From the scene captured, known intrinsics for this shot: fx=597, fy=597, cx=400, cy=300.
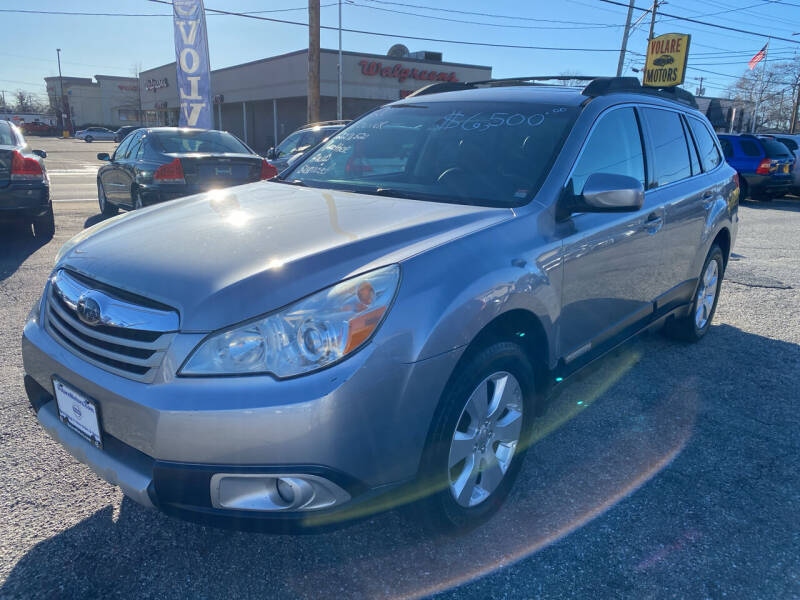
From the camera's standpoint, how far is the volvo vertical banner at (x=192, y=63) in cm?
1559

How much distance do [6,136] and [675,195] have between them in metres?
7.74

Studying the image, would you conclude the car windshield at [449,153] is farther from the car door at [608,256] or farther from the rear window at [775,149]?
the rear window at [775,149]

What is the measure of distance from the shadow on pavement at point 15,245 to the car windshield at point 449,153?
172 inches

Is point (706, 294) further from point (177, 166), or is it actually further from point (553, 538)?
point (177, 166)

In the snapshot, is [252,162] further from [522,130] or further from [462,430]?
[462,430]

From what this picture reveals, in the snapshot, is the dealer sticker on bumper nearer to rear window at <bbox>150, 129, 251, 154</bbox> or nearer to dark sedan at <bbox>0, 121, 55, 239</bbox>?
dark sedan at <bbox>0, 121, 55, 239</bbox>

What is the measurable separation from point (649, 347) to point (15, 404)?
4360 mm

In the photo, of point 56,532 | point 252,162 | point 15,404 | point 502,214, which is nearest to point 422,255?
point 502,214

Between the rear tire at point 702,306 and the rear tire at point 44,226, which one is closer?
the rear tire at point 702,306

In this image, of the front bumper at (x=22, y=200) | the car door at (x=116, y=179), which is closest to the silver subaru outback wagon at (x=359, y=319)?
the front bumper at (x=22, y=200)

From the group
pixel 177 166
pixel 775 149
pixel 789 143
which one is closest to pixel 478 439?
pixel 177 166

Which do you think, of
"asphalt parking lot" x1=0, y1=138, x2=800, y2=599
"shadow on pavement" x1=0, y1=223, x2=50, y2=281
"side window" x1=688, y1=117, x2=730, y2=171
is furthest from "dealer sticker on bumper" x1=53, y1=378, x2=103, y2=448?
"shadow on pavement" x1=0, y1=223, x2=50, y2=281

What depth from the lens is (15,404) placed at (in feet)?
11.0

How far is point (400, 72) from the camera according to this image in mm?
35906
